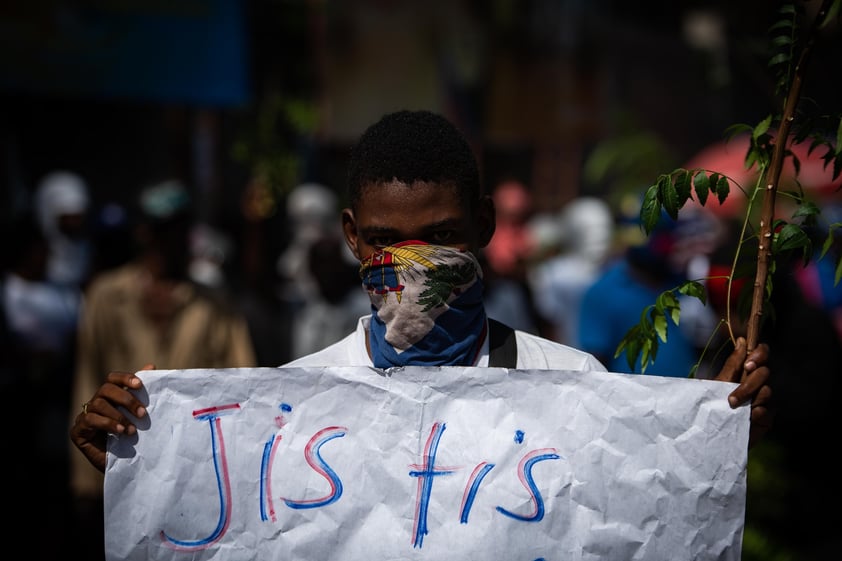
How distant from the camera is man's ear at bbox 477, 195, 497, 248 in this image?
265 cm

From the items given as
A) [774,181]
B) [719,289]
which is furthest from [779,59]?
[719,289]

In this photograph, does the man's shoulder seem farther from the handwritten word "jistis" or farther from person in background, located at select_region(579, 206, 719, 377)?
person in background, located at select_region(579, 206, 719, 377)

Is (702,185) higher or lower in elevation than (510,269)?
higher

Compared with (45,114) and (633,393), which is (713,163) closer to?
(45,114)

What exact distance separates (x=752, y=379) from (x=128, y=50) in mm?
5964

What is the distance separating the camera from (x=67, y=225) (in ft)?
26.2

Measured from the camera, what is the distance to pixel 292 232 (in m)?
10.6

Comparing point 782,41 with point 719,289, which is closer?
point 782,41

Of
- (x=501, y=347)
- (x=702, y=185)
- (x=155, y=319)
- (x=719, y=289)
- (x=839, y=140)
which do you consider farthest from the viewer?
(x=155, y=319)

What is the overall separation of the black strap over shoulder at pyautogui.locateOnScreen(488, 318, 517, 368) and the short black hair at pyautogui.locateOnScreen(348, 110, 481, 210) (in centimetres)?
31

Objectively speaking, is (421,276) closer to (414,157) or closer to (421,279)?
(421,279)

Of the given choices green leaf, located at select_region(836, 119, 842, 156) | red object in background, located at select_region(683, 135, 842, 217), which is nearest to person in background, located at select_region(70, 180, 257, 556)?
green leaf, located at select_region(836, 119, 842, 156)

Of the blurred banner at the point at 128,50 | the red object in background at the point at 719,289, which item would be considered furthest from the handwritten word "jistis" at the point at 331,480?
the blurred banner at the point at 128,50

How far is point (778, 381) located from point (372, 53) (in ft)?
22.6
